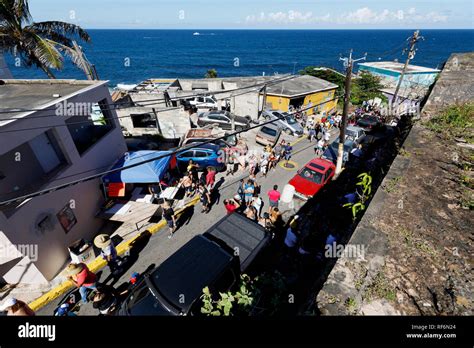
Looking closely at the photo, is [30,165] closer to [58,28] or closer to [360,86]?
[58,28]

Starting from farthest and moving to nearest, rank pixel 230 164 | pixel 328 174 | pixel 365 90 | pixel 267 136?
pixel 365 90
pixel 267 136
pixel 230 164
pixel 328 174

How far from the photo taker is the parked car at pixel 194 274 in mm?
6020

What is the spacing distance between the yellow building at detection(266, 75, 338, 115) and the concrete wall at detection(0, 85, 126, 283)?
20.3m

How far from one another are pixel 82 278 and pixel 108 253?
1.34 metres

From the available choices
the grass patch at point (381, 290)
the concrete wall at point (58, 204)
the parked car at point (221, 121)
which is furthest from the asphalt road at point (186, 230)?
the grass patch at point (381, 290)

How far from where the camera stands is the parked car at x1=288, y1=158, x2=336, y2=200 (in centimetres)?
1259

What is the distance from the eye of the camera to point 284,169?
54.8 feet

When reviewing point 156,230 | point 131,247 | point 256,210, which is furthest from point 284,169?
point 131,247

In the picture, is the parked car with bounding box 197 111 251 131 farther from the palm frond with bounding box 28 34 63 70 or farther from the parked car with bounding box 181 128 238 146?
the palm frond with bounding box 28 34 63 70

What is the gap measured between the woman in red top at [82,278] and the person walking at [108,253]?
41.6 inches

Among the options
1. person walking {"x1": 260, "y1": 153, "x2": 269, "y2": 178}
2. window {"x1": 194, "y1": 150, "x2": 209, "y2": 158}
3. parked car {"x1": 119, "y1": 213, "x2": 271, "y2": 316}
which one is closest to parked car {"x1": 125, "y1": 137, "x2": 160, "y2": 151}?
window {"x1": 194, "y1": 150, "x2": 209, "y2": 158}

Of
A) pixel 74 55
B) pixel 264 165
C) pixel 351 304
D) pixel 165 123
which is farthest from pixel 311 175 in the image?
pixel 74 55

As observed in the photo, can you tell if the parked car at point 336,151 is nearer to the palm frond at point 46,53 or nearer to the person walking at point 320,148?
the person walking at point 320,148

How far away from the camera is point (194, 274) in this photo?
21.6 ft
